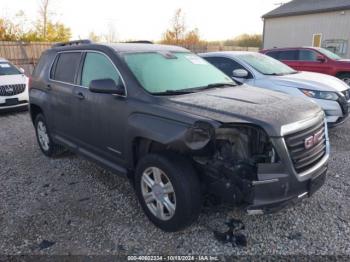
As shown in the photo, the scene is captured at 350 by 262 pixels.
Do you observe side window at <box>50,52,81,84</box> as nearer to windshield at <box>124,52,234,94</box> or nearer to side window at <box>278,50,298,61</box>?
windshield at <box>124,52,234,94</box>

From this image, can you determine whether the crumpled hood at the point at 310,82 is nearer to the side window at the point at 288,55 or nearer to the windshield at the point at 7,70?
the side window at the point at 288,55

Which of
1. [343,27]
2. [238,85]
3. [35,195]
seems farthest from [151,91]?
[343,27]

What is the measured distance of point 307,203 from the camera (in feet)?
11.3

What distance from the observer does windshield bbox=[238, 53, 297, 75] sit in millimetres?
6367

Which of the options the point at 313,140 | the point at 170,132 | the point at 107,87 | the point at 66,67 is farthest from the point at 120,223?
the point at 66,67

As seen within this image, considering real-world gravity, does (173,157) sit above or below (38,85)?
below

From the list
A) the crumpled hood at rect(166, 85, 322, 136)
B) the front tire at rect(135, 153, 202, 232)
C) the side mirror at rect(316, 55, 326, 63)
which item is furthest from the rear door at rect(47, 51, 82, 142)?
the side mirror at rect(316, 55, 326, 63)

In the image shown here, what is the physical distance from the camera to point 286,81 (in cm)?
586

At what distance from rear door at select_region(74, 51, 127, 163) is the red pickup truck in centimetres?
858

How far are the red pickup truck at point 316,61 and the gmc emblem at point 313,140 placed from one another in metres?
8.16

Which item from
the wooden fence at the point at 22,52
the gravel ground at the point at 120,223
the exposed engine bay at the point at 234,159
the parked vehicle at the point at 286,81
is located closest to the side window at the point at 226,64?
the parked vehicle at the point at 286,81

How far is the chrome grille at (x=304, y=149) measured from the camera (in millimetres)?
2552

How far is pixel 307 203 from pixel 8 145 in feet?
17.4

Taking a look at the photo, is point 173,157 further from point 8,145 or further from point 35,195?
point 8,145
